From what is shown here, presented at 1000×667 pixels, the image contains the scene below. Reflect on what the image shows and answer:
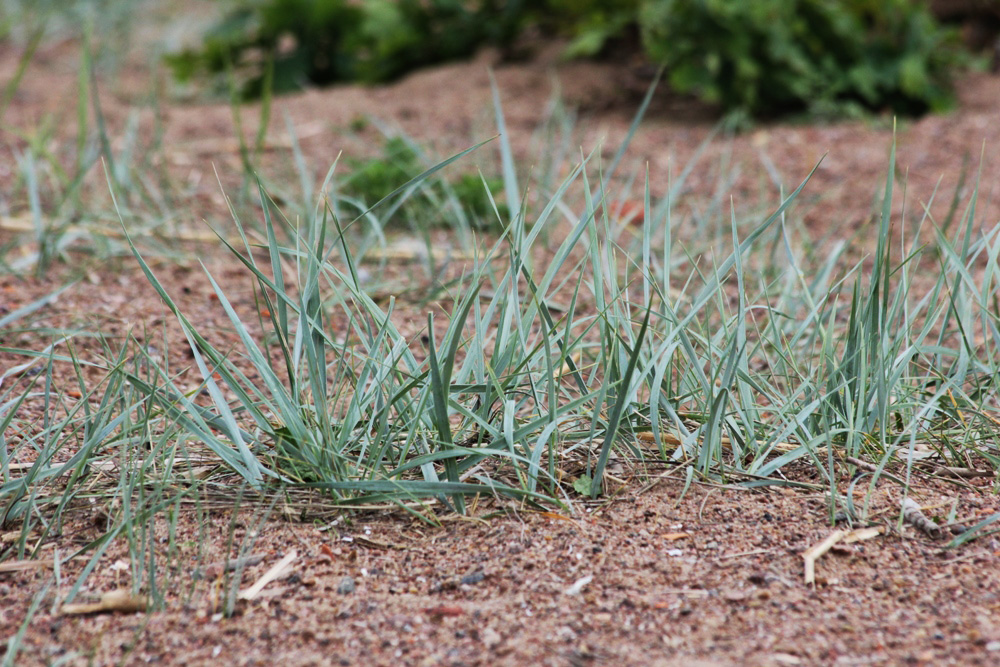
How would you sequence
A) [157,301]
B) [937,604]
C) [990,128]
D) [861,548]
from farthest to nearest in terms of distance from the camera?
[990,128]
[157,301]
[861,548]
[937,604]

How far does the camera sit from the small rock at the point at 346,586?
1.36 meters

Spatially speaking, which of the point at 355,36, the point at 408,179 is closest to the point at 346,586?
the point at 408,179

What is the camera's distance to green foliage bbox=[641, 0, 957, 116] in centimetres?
397

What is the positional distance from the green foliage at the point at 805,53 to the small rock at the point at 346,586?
10.3 feet

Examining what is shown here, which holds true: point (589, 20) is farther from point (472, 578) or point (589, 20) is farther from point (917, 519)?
point (472, 578)

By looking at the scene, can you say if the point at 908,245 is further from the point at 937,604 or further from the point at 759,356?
the point at 937,604

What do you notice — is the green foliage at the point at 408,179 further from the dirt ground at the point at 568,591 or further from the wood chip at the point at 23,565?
the wood chip at the point at 23,565

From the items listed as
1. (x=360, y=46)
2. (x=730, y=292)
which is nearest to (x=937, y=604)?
(x=730, y=292)

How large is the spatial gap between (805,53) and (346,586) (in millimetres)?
3569

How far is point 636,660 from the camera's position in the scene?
3.90 feet

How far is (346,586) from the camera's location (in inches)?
53.8

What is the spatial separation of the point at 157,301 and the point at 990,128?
321 cm

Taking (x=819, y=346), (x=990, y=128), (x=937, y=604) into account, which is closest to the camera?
(x=937, y=604)

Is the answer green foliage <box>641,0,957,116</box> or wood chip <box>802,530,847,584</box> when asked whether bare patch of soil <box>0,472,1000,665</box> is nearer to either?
wood chip <box>802,530,847,584</box>
